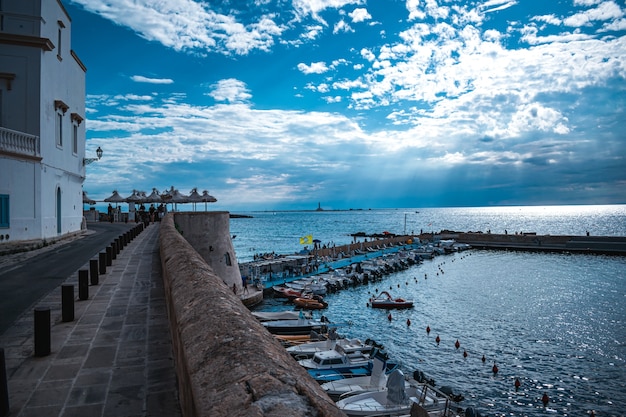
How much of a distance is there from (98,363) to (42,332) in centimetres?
94

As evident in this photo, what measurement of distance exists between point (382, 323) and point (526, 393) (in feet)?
44.3

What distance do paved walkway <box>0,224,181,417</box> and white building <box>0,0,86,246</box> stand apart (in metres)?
13.2

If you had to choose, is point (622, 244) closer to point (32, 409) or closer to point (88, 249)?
point (88, 249)

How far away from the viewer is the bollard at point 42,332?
5297 mm

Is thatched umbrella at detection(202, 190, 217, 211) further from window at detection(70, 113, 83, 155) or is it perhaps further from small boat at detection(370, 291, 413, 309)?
small boat at detection(370, 291, 413, 309)

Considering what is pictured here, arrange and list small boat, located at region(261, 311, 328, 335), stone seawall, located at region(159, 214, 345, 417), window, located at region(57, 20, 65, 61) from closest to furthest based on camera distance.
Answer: stone seawall, located at region(159, 214, 345, 417) → window, located at region(57, 20, 65, 61) → small boat, located at region(261, 311, 328, 335)

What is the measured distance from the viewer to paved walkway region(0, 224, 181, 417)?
3943 millimetres

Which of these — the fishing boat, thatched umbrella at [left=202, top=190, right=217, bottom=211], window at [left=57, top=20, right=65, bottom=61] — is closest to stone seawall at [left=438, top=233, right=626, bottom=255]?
thatched umbrella at [left=202, top=190, right=217, bottom=211]

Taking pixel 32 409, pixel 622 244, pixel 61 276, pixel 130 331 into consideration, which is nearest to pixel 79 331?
pixel 130 331

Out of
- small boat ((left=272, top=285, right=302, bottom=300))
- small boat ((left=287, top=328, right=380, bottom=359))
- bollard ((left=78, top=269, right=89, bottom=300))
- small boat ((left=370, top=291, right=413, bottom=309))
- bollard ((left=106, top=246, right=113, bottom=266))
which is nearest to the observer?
bollard ((left=78, top=269, right=89, bottom=300))

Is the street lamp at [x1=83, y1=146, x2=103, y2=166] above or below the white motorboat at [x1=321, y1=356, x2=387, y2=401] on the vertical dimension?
above

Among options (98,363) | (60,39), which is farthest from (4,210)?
(98,363)

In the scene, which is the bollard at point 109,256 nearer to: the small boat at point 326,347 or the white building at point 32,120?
the white building at point 32,120

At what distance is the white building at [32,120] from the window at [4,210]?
0.13ft
